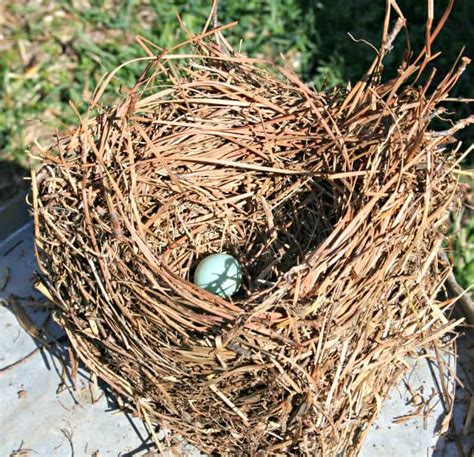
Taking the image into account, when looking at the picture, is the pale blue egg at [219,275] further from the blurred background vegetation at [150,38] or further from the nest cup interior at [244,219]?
the blurred background vegetation at [150,38]

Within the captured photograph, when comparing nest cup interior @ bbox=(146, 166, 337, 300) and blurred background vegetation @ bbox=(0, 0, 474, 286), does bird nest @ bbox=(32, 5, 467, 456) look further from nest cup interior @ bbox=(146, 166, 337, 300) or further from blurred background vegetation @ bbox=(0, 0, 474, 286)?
blurred background vegetation @ bbox=(0, 0, 474, 286)

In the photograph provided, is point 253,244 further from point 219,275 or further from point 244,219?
point 219,275

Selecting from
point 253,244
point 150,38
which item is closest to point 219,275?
point 253,244

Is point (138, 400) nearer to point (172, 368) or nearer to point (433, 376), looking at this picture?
point (172, 368)

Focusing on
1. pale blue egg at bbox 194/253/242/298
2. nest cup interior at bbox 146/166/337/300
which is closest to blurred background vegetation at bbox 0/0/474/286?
nest cup interior at bbox 146/166/337/300

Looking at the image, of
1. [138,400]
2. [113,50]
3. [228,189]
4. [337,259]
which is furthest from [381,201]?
[113,50]

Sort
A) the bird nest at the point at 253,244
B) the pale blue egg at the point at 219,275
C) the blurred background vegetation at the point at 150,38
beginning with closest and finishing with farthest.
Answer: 1. the bird nest at the point at 253,244
2. the pale blue egg at the point at 219,275
3. the blurred background vegetation at the point at 150,38

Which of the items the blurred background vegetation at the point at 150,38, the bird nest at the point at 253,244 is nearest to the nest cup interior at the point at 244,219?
the bird nest at the point at 253,244
